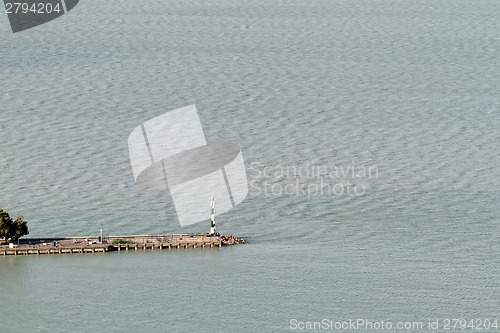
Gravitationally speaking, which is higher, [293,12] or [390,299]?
[293,12]

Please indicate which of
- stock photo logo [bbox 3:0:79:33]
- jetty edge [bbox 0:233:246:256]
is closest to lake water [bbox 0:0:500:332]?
jetty edge [bbox 0:233:246:256]

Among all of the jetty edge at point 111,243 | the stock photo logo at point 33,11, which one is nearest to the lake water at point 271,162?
the jetty edge at point 111,243

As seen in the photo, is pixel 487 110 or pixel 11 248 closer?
pixel 11 248

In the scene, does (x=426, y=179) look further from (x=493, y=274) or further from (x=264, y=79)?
(x=264, y=79)

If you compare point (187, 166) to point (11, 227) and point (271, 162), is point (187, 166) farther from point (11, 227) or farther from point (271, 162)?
point (11, 227)

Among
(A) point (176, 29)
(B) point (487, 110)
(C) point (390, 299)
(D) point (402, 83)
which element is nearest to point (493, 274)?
(C) point (390, 299)

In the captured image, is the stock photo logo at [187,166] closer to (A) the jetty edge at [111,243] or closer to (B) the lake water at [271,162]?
(B) the lake water at [271,162]

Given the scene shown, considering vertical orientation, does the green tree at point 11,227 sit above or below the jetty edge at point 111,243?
above

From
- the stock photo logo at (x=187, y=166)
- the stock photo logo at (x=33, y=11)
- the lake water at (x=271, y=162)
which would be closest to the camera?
the lake water at (x=271, y=162)
